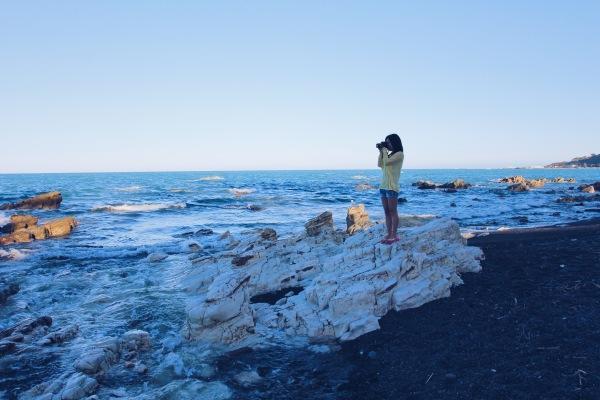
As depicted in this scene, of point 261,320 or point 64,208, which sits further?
point 64,208

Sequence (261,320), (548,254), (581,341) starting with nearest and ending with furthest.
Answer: (581,341), (261,320), (548,254)

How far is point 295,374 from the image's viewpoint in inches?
239

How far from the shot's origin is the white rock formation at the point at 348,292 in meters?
7.28

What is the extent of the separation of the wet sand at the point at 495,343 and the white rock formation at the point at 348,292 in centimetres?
30

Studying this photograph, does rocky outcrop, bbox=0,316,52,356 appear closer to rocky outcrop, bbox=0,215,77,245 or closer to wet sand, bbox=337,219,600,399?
wet sand, bbox=337,219,600,399

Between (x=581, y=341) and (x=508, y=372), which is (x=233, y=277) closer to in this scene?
(x=508, y=372)

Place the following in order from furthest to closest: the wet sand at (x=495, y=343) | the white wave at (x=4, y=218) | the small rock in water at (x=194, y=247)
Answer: the white wave at (x=4, y=218)
the small rock in water at (x=194, y=247)
the wet sand at (x=495, y=343)

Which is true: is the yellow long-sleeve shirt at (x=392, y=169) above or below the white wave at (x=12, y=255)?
above

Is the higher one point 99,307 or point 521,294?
point 521,294

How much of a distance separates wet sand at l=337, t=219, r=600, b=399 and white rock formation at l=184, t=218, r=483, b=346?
0.99ft

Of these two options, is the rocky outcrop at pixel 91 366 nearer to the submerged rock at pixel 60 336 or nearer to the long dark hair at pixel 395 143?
the submerged rock at pixel 60 336

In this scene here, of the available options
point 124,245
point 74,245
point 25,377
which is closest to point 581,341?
point 25,377

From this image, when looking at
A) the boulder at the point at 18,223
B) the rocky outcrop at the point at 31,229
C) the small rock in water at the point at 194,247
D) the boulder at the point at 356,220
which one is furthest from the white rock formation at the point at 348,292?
the boulder at the point at 18,223

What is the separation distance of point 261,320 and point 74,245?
13703mm
